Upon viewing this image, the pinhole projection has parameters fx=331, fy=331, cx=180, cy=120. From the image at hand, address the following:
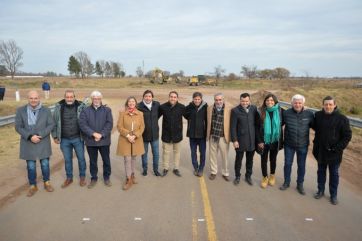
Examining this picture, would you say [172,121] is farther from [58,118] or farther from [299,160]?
[299,160]

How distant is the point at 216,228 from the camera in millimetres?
4691

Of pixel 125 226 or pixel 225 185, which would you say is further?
pixel 225 185

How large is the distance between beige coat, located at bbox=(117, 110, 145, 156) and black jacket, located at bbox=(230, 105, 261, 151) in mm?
1908

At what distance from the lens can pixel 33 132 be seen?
19.4 ft

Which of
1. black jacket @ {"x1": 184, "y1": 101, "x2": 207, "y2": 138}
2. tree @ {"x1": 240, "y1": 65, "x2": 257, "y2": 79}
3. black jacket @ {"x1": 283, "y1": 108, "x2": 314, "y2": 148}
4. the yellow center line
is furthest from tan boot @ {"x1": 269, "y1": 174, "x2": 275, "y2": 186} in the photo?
tree @ {"x1": 240, "y1": 65, "x2": 257, "y2": 79}

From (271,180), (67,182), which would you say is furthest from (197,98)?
(67,182)

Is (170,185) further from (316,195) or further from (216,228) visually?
(316,195)

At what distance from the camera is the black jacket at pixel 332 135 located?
18.4 ft

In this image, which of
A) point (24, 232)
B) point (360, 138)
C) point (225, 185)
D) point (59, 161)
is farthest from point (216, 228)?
point (360, 138)

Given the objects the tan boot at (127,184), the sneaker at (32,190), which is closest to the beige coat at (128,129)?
the tan boot at (127,184)

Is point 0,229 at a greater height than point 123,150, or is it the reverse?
point 123,150

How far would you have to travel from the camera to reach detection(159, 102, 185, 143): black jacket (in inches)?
279

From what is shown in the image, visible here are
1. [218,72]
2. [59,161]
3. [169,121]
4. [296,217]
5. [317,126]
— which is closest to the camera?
[296,217]

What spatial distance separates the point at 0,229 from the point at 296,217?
4337 mm
